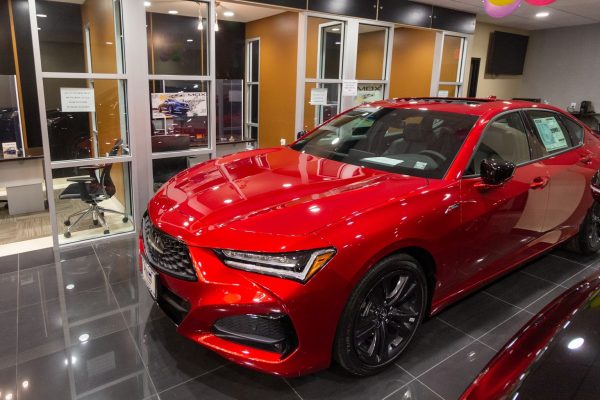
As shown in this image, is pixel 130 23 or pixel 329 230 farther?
pixel 130 23

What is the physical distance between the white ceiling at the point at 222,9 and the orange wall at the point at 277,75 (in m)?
0.15

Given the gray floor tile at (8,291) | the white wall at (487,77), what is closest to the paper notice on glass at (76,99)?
the gray floor tile at (8,291)

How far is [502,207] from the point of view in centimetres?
236

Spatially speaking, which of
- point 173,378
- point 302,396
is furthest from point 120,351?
point 302,396

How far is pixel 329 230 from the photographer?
5.61ft

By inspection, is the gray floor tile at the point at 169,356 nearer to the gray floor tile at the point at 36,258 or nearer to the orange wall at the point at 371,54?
the gray floor tile at the point at 36,258

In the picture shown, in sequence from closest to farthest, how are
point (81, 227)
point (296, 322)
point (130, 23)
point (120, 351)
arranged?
point (296, 322) < point (120, 351) < point (130, 23) < point (81, 227)

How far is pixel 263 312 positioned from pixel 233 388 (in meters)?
0.56

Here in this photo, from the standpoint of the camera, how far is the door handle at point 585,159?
3025mm

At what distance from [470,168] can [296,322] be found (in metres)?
1.27

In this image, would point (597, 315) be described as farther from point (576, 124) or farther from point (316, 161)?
point (576, 124)

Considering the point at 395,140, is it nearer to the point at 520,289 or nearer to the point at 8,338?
the point at 520,289

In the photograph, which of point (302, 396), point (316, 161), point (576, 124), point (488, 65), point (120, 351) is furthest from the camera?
point (488, 65)

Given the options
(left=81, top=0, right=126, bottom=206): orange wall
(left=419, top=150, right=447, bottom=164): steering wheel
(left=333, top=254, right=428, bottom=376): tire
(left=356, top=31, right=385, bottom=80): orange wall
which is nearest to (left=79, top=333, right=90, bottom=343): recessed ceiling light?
(left=333, top=254, right=428, bottom=376): tire
